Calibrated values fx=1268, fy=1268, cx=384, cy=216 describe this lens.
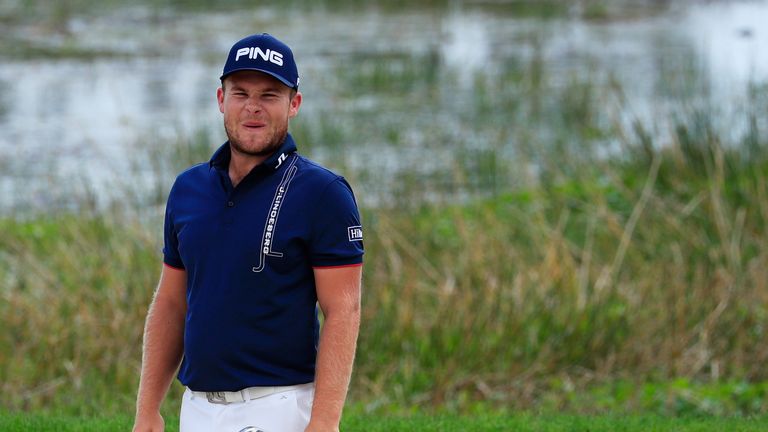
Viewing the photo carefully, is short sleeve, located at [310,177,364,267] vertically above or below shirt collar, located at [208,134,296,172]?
below

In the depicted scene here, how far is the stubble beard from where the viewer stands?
3.39 metres

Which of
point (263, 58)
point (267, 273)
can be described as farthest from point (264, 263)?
point (263, 58)

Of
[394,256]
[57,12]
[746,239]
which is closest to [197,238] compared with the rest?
[394,256]

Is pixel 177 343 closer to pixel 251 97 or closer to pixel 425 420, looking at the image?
pixel 251 97

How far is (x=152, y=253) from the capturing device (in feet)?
30.1

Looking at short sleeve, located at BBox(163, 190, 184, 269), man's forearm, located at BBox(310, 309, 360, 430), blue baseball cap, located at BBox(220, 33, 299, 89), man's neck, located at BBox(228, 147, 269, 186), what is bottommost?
man's forearm, located at BBox(310, 309, 360, 430)

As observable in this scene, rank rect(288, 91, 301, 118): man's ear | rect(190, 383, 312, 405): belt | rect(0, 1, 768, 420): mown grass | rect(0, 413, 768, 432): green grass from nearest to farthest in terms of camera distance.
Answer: rect(190, 383, 312, 405): belt, rect(288, 91, 301, 118): man's ear, rect(0, 413, 768, 432): green grass, rect(0, 1, 768, 420): mown grass

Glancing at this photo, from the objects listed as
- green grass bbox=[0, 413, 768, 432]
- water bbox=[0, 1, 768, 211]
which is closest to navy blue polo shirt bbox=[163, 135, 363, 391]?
green grass bbox=[0, 413, 768, 432]

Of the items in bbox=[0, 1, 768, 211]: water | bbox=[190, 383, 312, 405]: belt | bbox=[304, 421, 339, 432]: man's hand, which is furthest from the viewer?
bbox=[0, 1, 768, 211]: water

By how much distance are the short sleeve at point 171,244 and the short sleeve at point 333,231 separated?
0.45 meters

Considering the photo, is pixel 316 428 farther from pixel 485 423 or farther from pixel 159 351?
pixel 485 423

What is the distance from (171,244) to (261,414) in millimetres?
572

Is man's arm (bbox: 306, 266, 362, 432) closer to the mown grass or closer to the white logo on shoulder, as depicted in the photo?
the white logo on shoulder

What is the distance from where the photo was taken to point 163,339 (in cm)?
360
